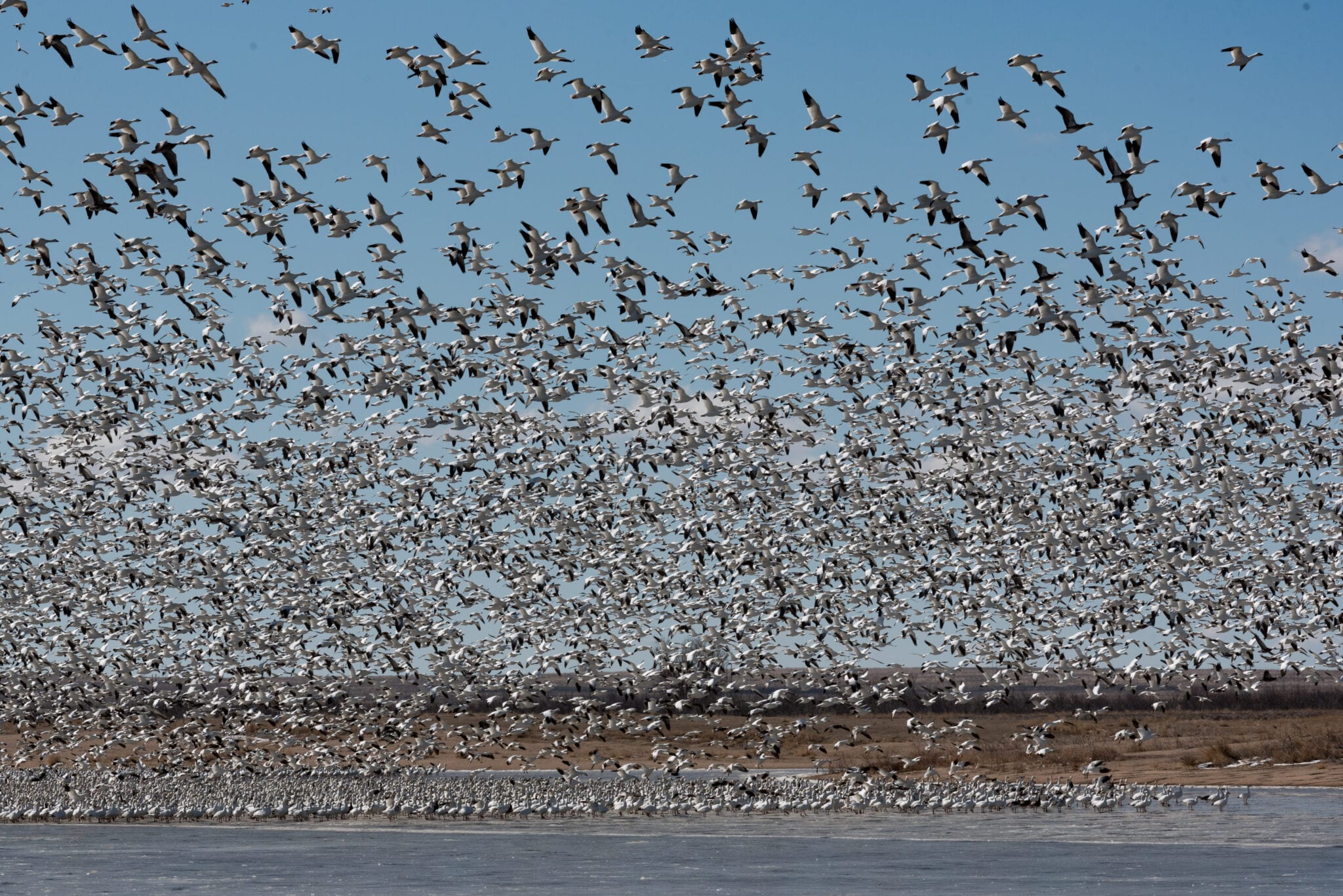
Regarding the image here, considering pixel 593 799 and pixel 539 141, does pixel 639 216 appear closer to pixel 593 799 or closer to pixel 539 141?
pixel 539 141

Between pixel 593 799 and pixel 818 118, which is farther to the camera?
pixel 593 799

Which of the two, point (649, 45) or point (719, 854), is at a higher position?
point (649, 45)

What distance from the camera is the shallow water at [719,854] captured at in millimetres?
29750

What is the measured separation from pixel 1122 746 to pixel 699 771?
15065mm

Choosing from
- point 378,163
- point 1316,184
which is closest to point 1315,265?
point 1316,184

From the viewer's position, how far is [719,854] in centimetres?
3500

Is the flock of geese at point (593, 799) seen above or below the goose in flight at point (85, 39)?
below

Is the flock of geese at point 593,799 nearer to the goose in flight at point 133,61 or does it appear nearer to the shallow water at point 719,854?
the shallow water at point 719,854

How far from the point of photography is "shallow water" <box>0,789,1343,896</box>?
1171 inches

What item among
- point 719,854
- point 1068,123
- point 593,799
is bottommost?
point 719,854

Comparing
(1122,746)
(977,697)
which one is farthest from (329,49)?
(977,697)

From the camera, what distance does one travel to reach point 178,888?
98.9 ft

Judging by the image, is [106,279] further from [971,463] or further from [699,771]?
[699,771]

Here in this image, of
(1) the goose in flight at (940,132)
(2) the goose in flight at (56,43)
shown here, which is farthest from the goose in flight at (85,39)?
(1) the goose in flight at (940,132)
